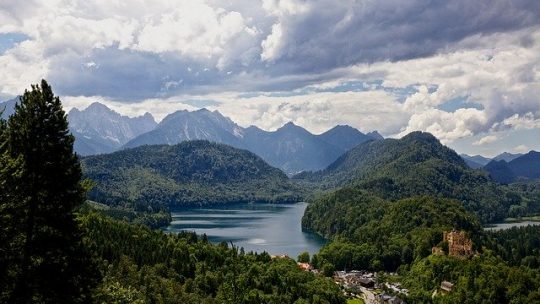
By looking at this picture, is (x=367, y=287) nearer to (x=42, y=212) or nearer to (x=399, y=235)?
(x=399, y=235)

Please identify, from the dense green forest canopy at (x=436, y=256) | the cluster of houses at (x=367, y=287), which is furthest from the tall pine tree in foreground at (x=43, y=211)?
the cluster of houses at (x=367, y=287)

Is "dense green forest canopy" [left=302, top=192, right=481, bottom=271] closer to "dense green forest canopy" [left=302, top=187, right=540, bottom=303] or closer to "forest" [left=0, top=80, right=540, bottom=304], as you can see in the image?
"dense green forest canopy" [left=302, top=187, right=540, bottom=303]

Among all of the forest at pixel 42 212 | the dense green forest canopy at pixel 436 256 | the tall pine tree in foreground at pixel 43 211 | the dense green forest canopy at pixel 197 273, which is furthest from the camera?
the dense green forest canopy at pixel 436 256

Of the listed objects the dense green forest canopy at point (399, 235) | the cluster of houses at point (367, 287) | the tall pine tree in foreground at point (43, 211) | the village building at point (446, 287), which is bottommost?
the cluster of houses at point (367, 287)

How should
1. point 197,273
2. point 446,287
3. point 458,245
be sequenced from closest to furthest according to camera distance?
point 197,273, point 446,287, point 458,245

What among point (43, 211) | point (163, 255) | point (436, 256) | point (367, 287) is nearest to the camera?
point (43, 211)

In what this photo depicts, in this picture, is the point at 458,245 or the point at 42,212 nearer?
the point at 42,212

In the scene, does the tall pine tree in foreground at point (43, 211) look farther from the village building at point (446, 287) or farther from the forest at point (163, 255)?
the village building at point (446, 287)

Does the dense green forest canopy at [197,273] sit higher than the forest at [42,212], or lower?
lower

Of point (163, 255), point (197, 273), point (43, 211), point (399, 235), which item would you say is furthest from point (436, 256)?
point (43, 211)
